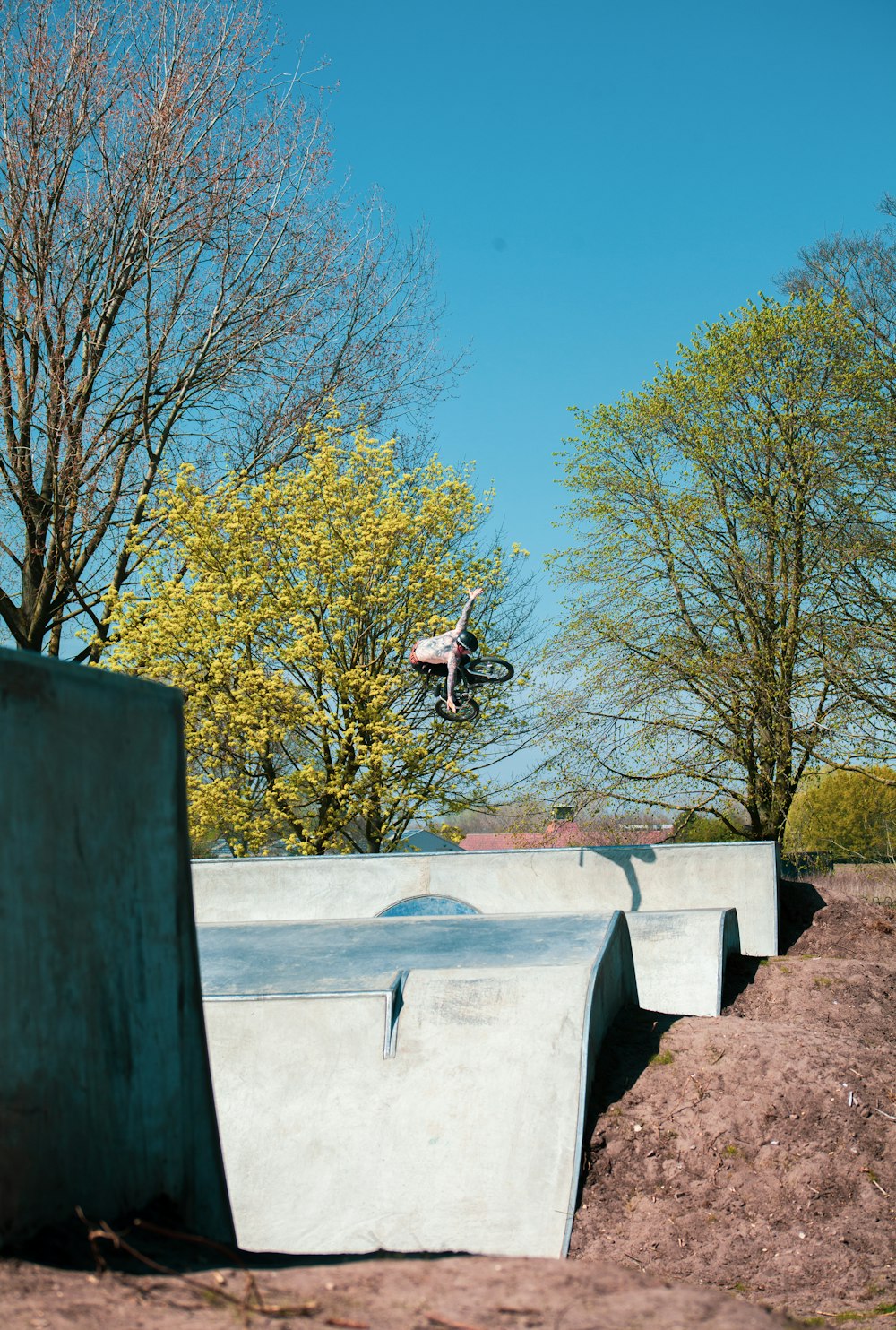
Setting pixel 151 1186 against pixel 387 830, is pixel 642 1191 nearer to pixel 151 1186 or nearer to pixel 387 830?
pixel 151 1186

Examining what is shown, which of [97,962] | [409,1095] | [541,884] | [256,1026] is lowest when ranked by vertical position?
[409,1095]

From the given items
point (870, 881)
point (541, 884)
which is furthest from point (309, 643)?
point (870, 881)

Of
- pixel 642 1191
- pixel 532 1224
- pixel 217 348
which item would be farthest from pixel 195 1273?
pixel 217 348

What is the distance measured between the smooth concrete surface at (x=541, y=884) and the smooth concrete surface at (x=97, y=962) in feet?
30.1

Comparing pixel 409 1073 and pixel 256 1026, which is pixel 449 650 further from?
pixel 409 1073

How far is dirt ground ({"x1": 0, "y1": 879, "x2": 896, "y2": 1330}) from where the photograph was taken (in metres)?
2.62

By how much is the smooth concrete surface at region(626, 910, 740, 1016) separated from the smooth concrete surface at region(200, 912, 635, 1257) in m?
2.51

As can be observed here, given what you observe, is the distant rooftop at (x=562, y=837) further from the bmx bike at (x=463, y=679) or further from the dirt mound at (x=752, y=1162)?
the dirt mound at (x=752, y=1162)

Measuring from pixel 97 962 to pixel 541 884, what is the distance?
10.1m

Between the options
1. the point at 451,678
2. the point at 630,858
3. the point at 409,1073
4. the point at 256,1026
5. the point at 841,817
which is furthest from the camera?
the point at 841,817

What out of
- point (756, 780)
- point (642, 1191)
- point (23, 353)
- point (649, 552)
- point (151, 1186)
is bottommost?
point (642, 1191)

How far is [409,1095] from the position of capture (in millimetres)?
6359

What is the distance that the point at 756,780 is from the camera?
20719 mm

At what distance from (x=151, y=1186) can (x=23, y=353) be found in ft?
56.6
